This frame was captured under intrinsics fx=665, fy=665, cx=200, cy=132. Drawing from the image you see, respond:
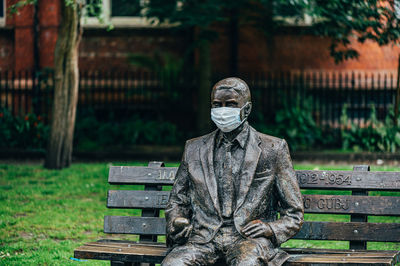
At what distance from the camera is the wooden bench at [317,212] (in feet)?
15.9

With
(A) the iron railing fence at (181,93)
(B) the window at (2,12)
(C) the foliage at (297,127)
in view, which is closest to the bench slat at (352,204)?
(C) the foliage at (297,127)

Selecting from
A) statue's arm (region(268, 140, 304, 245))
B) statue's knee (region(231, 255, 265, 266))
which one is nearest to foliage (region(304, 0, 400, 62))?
statue's arm (region(268, 140, 304, 245))

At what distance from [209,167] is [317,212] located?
1042mm

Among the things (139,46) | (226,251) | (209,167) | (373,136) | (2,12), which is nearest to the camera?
(226,251)

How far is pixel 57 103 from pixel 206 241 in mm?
7492

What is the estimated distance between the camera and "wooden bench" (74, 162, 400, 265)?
15.9 feet

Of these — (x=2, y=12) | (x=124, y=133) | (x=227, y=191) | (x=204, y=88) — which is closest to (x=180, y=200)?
(x=227, y=191)

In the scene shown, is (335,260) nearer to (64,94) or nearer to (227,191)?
(227,191)

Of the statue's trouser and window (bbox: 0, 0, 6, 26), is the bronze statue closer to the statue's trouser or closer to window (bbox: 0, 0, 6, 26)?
the statue's trouser

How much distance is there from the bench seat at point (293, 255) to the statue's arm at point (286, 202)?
0.23 meters

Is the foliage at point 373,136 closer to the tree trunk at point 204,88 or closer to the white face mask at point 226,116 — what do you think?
the tree trunk at point 204,88

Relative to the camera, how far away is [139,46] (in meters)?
16.8

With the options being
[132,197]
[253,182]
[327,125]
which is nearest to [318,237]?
[253,182]

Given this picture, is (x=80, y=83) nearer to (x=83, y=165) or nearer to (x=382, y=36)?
(x=83, y=165)
